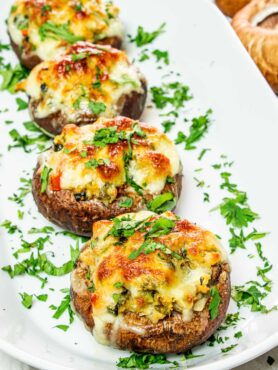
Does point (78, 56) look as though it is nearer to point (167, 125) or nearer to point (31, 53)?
point (31, 53)

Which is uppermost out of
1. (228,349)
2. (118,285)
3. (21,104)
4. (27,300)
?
(118,285)

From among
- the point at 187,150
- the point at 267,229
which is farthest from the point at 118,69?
the point at 267,229

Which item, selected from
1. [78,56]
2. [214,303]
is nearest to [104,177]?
[214,303]

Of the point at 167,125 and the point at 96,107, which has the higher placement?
the point at 96,107

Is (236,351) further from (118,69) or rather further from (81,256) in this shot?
(118,69)

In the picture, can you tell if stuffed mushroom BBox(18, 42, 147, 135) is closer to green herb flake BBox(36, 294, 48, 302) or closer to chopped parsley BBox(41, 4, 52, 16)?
chopped parsley BBox(41, 4, 52, 16)

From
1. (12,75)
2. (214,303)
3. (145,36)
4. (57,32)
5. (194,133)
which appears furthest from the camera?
(145,36)

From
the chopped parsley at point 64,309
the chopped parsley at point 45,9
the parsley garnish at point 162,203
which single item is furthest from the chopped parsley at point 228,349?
the chopped parsley at point 45,9
